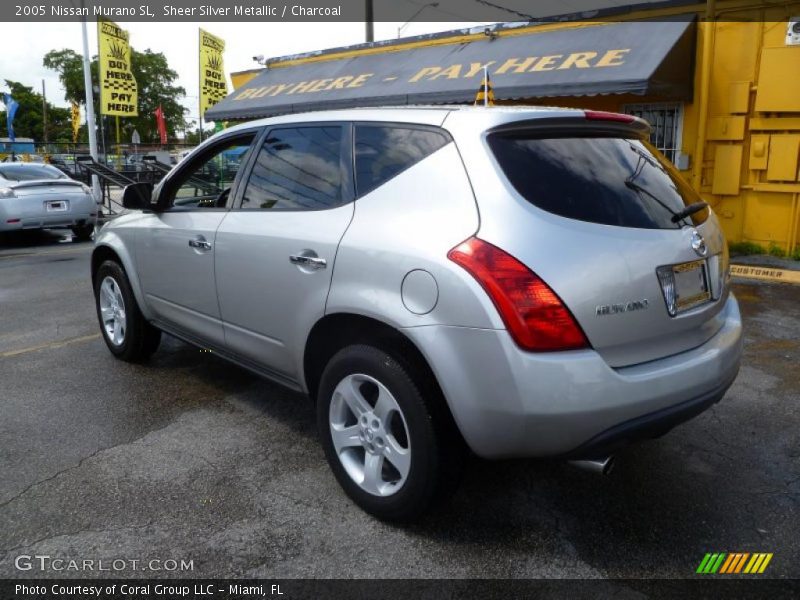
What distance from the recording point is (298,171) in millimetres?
3268

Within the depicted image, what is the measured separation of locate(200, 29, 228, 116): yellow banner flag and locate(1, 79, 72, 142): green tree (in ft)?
209

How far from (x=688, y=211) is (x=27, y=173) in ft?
40.2

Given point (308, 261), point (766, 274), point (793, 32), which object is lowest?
point (766, 274)

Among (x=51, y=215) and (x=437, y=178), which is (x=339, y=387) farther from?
(x=51, y=215)

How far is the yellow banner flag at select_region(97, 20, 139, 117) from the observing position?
1555 cm

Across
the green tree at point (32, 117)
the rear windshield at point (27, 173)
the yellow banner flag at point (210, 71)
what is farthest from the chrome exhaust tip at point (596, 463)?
the green tree at point (32, 117)

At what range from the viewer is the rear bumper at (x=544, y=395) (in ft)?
7.38

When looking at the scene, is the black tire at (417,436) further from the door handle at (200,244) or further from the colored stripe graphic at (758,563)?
the door handle at (200,244)

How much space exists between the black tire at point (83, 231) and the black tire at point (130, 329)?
8.29 meters

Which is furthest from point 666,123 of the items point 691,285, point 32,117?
point 32,117

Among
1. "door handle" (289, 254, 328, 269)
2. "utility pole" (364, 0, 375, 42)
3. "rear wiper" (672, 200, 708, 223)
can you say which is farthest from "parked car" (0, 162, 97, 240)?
"rear wiper" (672, 200, 708, 223)

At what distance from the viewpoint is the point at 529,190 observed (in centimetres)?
245

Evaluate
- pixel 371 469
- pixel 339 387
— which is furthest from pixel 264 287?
pixel 371 469

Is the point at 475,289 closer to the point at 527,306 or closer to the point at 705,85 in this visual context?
the point at 527,306
